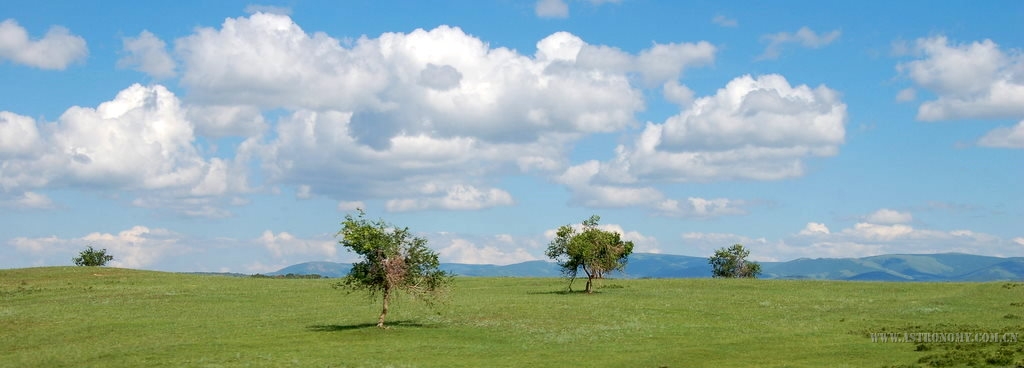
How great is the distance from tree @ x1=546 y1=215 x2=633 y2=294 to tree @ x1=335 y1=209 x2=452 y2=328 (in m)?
34.2

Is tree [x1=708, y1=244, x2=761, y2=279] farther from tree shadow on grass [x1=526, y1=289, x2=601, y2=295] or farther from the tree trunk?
the tree trunk

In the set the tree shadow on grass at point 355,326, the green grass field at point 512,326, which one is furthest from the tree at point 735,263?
the tree shadow on grass at point 355,326

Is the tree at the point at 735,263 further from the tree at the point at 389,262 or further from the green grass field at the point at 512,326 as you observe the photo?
the tree at the point at 389,262

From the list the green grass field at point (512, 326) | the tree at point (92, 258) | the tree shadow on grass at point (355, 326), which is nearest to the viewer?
the green grass field at point (512, 326)

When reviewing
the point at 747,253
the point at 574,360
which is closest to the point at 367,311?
the point at 574,360

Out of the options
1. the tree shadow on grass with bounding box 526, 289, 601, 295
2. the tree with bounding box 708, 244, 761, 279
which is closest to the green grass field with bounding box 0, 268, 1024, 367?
the tree shadow on grass with bounding box 526, 289, 601, 295

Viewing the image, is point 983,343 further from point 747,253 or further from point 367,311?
point 747,253

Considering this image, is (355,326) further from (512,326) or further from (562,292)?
(562,292)

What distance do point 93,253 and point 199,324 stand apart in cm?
11994

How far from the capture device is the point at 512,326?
5619 centimetres

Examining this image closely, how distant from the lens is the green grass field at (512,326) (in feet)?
138

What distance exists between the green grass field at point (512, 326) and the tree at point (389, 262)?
3.00 meters

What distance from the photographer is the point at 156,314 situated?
66500mm

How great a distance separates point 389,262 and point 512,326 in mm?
9483
